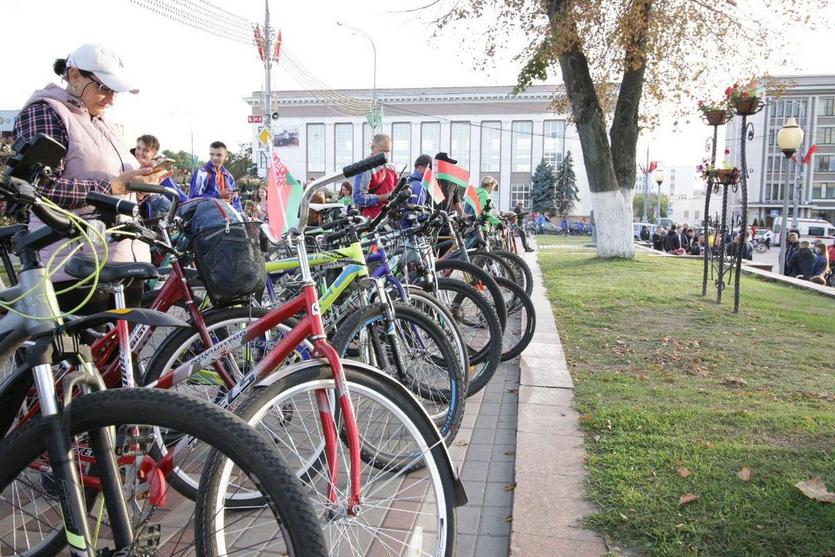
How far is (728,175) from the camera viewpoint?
404 inches

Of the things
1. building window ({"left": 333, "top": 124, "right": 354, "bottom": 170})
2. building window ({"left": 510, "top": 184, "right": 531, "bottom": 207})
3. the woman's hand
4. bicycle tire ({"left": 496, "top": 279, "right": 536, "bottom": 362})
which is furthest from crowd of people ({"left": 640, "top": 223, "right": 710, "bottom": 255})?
building window ({"left": 333, "top": 124, "right": 354, "bottom": 170})

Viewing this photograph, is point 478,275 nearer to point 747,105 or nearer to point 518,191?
point 747,105

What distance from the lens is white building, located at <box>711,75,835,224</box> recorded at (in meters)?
65.8

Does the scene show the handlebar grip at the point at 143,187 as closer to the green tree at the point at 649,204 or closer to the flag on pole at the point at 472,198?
the flag on pole at the point at 472,198

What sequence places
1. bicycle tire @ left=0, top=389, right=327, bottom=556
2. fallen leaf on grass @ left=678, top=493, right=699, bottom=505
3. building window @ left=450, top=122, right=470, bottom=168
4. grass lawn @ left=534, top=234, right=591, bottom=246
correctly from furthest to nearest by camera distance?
building window @ left=450, top=122, right=470, bottom=168
grass lawn @ left=534, top=234, right=591, bottom=246
fallen leaf on grass @ left=678, top=493, right=699, bottom=505
bicycle tire @ left=0, top=389, right=327, bottom=556

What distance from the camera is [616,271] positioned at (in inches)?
501

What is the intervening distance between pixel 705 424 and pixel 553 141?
6891 cm

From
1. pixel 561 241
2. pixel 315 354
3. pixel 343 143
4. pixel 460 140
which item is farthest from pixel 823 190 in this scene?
pixel 315 354

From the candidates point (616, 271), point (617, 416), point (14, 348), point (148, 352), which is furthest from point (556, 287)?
point (14, 348)

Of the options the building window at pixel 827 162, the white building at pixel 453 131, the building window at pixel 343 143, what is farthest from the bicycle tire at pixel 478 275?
the building window at pixel 827 162

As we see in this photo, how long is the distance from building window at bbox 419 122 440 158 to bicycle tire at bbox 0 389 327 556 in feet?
229

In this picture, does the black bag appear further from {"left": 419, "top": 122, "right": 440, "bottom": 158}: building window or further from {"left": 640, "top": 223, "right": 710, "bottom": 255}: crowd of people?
{"left": 419, "top": 122, "right": 440, "bottom": 158}: building window

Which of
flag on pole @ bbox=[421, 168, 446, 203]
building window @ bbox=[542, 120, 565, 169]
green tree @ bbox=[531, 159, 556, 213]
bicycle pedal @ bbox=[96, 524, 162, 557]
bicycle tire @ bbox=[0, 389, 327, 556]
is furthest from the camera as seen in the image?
building window @ bbox=[542, 120, 565, 169]

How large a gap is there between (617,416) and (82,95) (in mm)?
3197
